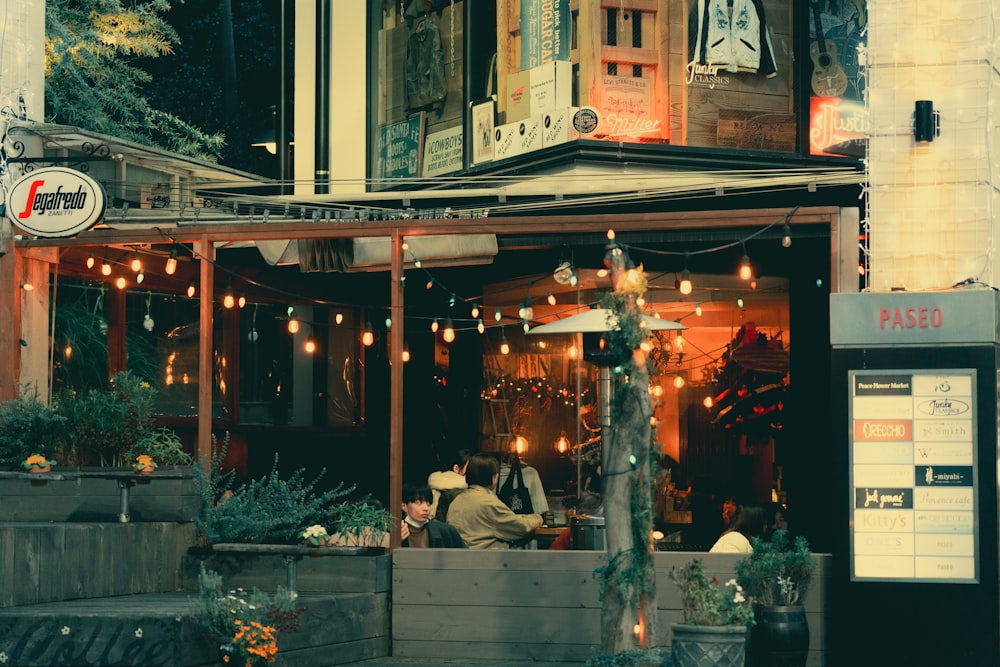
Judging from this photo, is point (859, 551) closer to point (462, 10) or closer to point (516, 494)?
point (516, 494)

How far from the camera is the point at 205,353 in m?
12.0

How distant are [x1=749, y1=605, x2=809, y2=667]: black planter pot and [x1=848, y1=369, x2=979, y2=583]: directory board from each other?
0.63 meters

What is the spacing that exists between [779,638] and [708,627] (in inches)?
45.3

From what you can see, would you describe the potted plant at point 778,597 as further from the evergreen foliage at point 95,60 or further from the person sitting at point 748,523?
the evergreen foliage at point 95,60

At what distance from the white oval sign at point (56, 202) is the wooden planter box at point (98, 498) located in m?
2.06

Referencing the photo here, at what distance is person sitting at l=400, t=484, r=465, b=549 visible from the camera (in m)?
11.7

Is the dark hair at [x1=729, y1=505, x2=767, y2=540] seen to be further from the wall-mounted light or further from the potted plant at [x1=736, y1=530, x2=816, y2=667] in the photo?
the wall-mounted light

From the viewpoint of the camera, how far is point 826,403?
14.8 metres

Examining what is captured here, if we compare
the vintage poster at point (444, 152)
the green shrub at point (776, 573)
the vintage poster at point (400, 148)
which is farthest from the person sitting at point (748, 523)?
the vintage poster at point (400, 148)

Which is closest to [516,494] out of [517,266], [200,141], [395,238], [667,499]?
[667,499]

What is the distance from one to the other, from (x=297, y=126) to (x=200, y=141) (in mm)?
5629

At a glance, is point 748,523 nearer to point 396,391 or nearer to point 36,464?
point 396,391

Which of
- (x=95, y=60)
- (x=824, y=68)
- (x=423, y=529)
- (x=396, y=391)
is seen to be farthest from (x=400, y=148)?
(x=423, y=529)

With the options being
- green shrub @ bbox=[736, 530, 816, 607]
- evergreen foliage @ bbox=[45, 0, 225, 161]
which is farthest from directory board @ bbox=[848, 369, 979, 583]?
evergreen foliage @ bbox=[45, 0, 225, 161]
